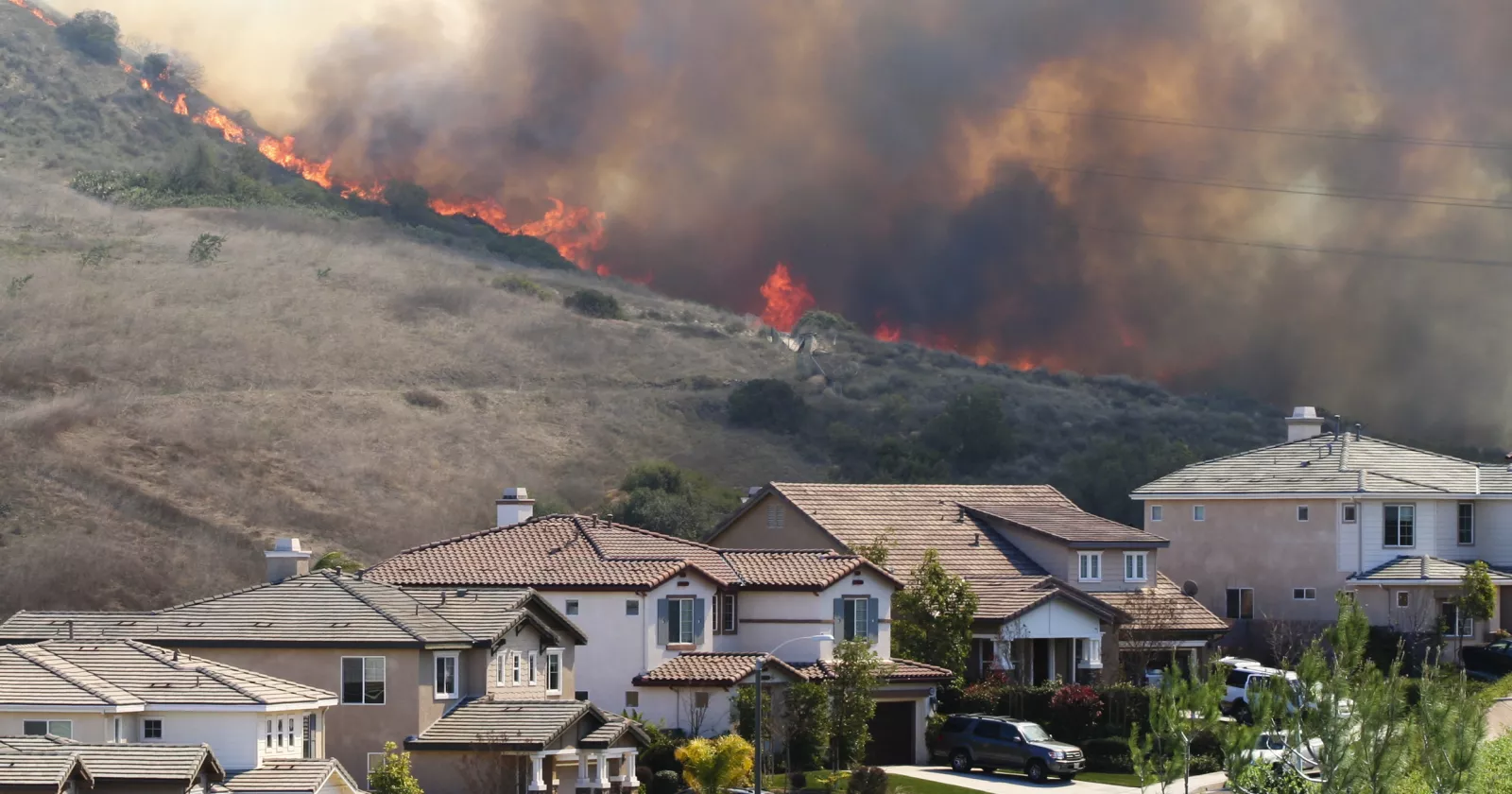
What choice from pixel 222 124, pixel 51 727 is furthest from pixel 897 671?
pixel 222 124

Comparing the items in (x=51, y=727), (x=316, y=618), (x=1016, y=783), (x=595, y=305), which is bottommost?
(x=1016, y=783)

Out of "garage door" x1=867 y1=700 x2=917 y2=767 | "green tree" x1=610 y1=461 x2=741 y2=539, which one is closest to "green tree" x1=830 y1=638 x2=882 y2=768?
"garage door" x1=867 y1=700 x2=917 y2=767

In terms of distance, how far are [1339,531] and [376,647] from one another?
4053 centimetres

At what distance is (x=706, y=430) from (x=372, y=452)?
21671 millimetres

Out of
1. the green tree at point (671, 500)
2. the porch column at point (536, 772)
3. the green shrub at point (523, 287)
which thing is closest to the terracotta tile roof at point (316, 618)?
the porch column at point (536, 772)

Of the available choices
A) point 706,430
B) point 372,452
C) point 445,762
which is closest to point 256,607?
point 445,762

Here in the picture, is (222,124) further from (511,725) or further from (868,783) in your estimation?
(868,783)

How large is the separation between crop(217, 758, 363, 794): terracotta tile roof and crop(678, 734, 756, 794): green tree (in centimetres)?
930

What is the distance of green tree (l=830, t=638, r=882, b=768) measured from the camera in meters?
58.8

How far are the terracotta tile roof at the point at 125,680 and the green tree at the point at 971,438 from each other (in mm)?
77714

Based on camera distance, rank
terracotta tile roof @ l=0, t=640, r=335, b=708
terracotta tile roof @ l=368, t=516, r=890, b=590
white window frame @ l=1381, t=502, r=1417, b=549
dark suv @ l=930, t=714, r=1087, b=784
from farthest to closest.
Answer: white window frame @ l=1381, t=502, r=1417, b=549 < terracotta tile roof @ l=368, t=516, r=890, b=590 < dark suv @ l=930, t=714, r=1087, b=784 < terracotta tile roof @ l=0, t=640, r=335, b=708

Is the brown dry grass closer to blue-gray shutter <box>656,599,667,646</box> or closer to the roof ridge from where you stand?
blue-gray shutter <box>656,599,667,646</box>

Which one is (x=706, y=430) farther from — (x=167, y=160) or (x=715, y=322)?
(x=167, y=160)

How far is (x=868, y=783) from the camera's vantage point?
173 ft
